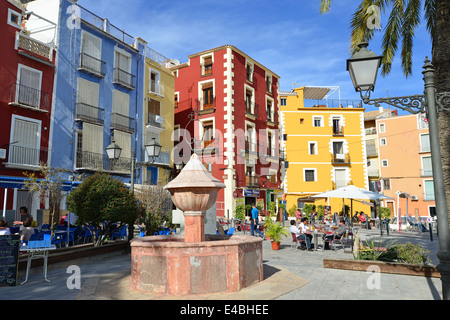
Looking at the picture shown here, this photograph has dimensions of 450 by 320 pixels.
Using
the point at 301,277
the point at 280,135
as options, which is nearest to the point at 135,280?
the point at 301,277

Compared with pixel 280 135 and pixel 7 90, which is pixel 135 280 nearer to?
pixel 7 90

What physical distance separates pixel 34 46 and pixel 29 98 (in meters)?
3.08

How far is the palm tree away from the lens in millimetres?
6297

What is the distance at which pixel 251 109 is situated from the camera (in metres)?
31.6

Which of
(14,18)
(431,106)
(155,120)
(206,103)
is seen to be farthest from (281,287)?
(206,103)

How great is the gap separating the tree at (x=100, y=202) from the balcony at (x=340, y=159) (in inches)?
1169

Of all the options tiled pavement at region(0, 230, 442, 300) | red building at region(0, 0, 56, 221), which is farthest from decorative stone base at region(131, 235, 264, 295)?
red building at region(0, 0, 56, 221)

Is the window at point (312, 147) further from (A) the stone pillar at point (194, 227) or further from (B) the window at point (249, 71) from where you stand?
(A) the stone pillar at point (194, 227)

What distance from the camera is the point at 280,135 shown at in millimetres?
36719

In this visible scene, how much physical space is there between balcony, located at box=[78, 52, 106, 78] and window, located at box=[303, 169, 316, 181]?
928 inches

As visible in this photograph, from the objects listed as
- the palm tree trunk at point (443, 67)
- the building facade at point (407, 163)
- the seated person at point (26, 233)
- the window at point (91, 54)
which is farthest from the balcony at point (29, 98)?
the building facade at point (407, 163)

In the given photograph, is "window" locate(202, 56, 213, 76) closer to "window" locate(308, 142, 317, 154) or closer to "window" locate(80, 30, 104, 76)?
"window" locate(80, 30, 104, 76)
